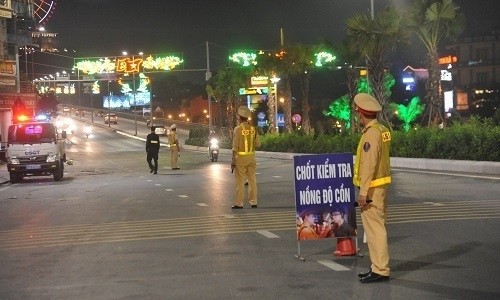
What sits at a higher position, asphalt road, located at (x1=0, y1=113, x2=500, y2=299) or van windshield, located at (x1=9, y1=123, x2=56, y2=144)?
van windshield, located at (x1=9, y1=123, x2=56, y2=144)

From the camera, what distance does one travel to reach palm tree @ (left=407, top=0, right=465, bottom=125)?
1438 inches

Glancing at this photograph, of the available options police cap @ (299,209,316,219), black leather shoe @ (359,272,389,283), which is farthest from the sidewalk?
black leather shoe @ (359,272,389,283)

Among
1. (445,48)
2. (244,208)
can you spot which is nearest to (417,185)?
(244,208)

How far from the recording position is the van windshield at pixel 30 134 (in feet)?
99.4

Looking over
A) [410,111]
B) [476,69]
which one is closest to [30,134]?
[410,111]

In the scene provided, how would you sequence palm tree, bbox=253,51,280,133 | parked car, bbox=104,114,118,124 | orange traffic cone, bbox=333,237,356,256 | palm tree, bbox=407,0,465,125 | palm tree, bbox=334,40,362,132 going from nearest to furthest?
orange traffic cone, bbox=333,237,356,256 < palm tree, bbox=407,0,465,125 < palm tree, bbox=334,40,362,132 < palm tree, bbox=253,51,280,133 < parked car, bbox=104,114,118,124

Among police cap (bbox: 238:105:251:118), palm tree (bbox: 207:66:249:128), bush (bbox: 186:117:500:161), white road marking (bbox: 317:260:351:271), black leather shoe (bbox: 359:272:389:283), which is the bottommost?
white road marking (bbox: 317:260:351:271)

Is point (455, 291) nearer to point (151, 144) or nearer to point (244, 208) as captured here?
point (244, 208)

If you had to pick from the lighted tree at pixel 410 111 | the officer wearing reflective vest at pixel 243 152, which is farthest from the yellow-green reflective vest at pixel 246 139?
the lighted tree at pixel 410 111

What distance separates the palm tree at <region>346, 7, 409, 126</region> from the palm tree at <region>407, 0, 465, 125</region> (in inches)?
44.4

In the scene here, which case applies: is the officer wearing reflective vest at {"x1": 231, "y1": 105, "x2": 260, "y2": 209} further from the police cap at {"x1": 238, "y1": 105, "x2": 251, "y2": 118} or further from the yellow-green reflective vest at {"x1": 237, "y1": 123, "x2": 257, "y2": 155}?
the police cap at {"x1": 238, "y1": 105, "x2": 251, "y2": 118}

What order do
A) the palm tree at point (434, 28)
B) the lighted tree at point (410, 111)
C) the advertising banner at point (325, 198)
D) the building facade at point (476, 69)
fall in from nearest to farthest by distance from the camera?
the advertising banner at point (325, 198)
the palm tree at point (434, 28)
the lighted tree at point (410, 111)
the building facade at point (476, 69)

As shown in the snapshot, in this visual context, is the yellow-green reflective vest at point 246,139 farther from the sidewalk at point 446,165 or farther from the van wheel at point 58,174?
the van wheel at point 58,174

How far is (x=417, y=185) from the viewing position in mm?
21500
